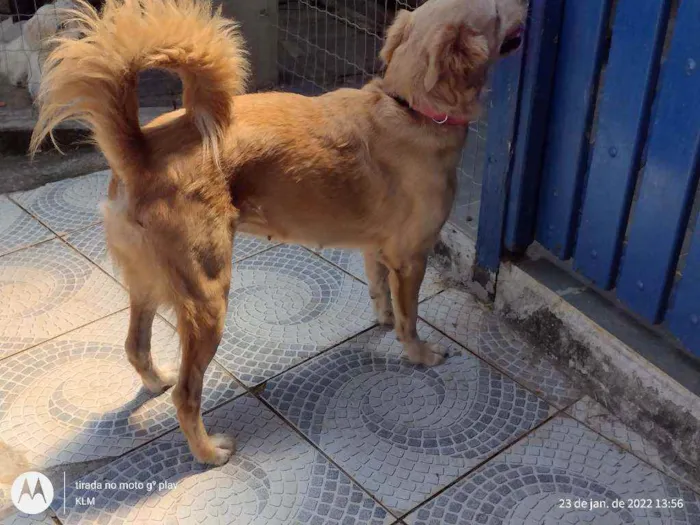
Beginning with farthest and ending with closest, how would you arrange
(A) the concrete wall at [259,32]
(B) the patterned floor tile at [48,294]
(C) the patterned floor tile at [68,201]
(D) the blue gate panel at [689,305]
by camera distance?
(A) the concrete wall at [259,32]
(C) the patterned floor tile at [68,201]
(B) the patterned floor tile at [48,294]
(D) the blue gate panel at [689,305]

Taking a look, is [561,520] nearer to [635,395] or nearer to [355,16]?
[635,395]

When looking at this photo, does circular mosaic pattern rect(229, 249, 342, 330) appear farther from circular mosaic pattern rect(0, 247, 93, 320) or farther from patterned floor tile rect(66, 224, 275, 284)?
circular mosaic pattern rect(0, 247, 93, 320)

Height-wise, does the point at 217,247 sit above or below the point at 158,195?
below

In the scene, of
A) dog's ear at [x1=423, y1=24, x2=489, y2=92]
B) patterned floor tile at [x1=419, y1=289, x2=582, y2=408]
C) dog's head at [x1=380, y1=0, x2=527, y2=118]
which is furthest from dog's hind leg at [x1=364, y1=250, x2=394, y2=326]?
Result: dog's ear at [x1=423, y1=24, x2=489, y2=92]

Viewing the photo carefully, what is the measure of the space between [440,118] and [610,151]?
0.66 meters

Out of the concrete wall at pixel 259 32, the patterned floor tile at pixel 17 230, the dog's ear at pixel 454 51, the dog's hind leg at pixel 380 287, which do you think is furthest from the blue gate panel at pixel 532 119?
the concrete wall at pixel 259 32

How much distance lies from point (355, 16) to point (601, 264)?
3.47 metres

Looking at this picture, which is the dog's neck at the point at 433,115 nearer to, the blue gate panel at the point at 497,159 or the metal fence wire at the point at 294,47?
the blue gate panel at the point at 497,159

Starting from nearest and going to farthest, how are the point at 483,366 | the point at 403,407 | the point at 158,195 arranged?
1. the point at 158,195
2. the point at 403,407
3. the point at 483,366

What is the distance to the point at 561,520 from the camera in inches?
84.9

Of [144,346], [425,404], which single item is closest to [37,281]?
[144,346]

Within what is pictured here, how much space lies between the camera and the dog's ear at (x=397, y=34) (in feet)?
7.64

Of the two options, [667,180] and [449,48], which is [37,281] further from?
[667,180]

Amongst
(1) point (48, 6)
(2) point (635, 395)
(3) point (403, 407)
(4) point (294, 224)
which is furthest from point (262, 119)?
(1) point (48, 6)
